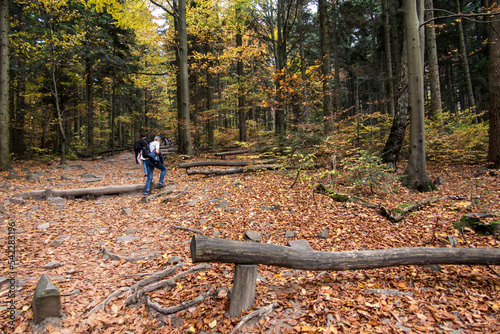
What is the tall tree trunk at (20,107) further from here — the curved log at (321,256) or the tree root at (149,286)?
the curved log at (321,256)

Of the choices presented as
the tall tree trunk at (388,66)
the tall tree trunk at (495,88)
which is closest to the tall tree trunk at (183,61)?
the tall tree trunk at (388,66)

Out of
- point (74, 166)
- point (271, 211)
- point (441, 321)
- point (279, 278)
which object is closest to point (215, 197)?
point (271, 211)

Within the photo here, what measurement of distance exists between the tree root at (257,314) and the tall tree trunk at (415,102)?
603 centimetres

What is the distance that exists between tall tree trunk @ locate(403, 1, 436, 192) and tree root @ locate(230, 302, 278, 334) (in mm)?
6025

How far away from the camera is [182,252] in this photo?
4543 millimetres

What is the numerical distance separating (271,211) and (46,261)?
4614 millimetres

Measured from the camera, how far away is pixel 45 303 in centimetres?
268

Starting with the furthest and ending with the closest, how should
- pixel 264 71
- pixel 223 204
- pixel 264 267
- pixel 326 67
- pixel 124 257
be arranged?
pixel 264 71, pixel 326 67, pixel 223 204, pixel 124 257, pixel 264 267

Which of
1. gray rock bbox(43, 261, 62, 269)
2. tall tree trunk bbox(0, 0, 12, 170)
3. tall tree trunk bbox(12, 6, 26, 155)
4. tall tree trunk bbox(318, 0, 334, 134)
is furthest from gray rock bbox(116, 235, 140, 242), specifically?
tall tree trunk bbox(12, 6, 26, 155)

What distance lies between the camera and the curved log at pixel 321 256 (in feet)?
8.60

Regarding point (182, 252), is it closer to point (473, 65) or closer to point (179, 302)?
point (179, 302)

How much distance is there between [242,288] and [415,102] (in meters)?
6.96

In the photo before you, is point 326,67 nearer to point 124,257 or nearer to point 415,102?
point 415,102

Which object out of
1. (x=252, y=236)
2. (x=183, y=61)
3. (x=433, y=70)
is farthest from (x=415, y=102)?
(x=183, y=61)
